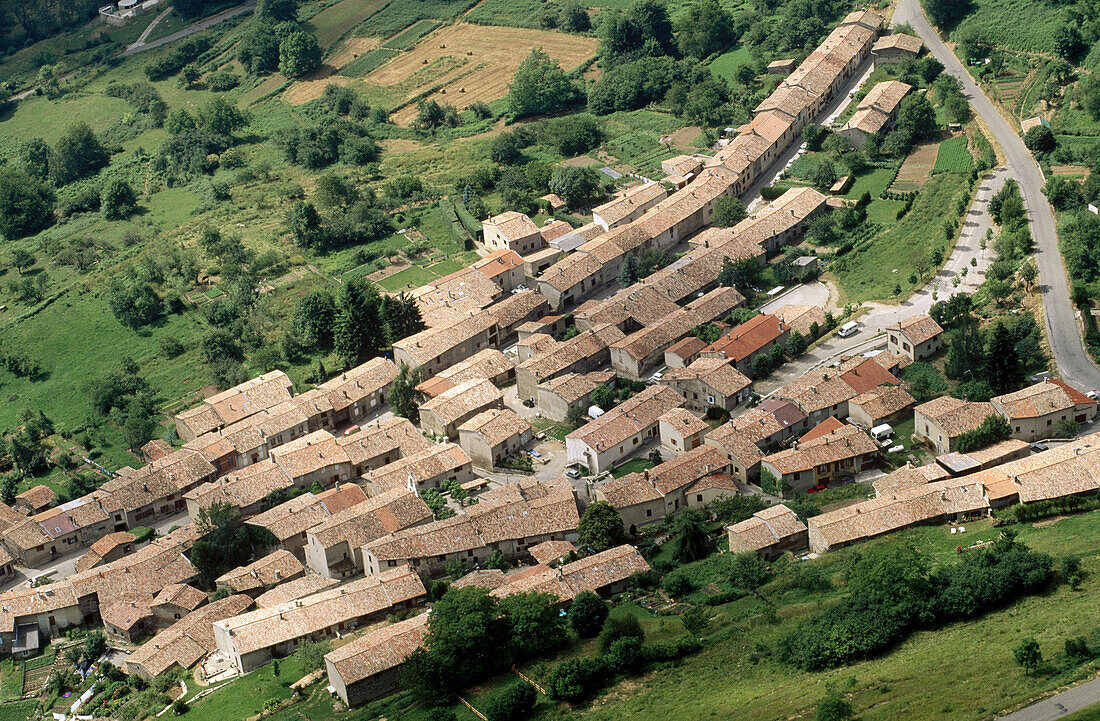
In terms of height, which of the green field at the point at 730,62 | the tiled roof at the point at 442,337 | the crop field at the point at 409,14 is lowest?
the tiled roof at the point at 442,337

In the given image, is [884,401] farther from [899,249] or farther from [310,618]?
[310,618]

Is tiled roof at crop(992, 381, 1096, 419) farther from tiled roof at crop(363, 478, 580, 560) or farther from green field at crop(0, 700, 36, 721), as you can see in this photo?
green field at crop(0, 700, 36, 721)

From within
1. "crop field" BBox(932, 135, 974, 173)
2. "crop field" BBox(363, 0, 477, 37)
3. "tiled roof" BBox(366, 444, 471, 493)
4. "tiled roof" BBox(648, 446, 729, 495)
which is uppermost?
"crop field" BBox(363, 0, 477, 37)

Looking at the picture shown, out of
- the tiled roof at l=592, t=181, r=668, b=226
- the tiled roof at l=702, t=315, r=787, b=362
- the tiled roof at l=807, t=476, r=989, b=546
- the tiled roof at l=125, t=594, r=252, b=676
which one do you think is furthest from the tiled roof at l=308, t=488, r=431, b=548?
the tiled roof at l=592, t=181, r=668, b=226

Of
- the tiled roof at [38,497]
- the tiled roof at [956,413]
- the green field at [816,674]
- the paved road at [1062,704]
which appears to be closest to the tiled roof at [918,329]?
the tiled roof at [956,413]

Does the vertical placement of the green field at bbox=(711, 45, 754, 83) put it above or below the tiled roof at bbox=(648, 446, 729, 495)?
above

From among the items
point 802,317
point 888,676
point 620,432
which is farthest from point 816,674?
point 802,317

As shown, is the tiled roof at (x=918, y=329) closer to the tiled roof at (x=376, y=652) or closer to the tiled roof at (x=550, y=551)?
the tiled roof at (x=550, y=551)
